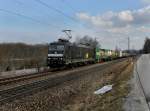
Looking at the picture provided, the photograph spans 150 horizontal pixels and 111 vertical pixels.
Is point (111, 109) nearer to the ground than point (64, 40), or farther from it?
nearer to the ground

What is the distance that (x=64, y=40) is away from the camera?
41500 mm

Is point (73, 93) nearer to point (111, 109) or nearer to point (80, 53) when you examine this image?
point (111, 109)

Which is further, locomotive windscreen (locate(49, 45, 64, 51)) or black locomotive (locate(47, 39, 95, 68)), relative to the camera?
locomotive windscreen (locate(49, 45, 64, 51))

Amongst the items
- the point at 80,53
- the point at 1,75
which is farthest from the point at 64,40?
the point at 1,75

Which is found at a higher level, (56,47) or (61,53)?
(56,47)

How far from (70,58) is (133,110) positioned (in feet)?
102

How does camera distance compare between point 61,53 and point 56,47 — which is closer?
point 61,53

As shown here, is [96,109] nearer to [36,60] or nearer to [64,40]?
[64,40]

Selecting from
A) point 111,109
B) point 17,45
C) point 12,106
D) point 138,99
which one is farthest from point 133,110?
point 17,45

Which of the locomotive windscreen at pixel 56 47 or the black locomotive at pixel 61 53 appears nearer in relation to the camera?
the black locomotive at pixel 61 53

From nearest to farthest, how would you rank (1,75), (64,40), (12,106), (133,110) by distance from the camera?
(133,110) < (12,106) < (1,75) < (64,40)

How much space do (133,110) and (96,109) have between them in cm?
150

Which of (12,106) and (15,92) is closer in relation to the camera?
(12,106)

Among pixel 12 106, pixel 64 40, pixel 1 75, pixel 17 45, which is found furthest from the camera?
pixel 17 45
